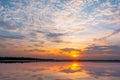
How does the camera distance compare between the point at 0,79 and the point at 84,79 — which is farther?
the point at 84,79

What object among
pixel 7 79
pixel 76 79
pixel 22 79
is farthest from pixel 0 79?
pixel 76 79

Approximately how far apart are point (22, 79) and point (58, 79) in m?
3.48

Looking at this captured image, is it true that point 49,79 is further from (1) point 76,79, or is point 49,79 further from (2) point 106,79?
(2) point 106,79

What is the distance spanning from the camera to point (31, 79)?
67.6ft

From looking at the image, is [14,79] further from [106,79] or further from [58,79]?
[106,79]

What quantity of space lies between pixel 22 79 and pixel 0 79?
2.04 metres

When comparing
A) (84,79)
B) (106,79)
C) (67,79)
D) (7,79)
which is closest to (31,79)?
(7,79)

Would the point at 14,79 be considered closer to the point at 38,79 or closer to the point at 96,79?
the point at 38,79

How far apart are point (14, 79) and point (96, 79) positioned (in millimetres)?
8038

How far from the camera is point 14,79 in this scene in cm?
2033

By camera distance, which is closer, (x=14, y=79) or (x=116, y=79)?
(x=14, y=79)

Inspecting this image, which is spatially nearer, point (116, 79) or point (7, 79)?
point (7, 79)

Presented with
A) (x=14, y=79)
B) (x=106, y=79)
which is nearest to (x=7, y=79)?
(x=14, y=79)

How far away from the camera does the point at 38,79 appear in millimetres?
20781
